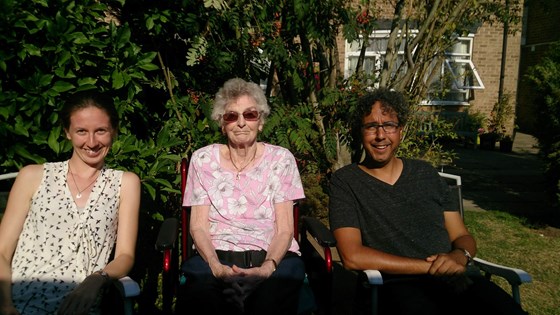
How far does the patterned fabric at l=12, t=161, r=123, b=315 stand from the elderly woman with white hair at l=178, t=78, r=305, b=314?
0.53 m

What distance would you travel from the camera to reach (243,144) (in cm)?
309

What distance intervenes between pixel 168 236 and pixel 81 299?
661mm

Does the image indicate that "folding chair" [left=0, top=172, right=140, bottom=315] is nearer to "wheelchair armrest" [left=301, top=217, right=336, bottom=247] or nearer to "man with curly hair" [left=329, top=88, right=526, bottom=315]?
"wheelchair armrest" [left=301, top=217, right=336, bottom=247]

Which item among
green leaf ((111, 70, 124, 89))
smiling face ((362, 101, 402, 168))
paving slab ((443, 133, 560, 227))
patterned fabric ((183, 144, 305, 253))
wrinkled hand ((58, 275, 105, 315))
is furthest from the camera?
paving slab ((443, 133, 560, 227))

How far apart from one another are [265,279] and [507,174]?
26.0 ft

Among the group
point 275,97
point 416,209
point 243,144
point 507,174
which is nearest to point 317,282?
point 416,209

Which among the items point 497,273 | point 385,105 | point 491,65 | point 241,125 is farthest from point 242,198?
point 491,65

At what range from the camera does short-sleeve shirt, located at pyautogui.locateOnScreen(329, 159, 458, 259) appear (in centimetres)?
284

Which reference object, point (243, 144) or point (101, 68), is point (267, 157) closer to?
point (243, 144)

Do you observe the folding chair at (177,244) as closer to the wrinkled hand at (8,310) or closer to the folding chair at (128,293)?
the folding chair at (128,293)

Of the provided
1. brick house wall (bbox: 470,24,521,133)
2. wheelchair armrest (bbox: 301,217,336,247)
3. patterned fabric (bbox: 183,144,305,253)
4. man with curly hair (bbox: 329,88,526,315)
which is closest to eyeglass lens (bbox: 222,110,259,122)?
patterned fabric (bbox: 183,144,305,253)

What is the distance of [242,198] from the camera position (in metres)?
3.06

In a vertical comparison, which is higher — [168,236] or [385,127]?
[385,127]

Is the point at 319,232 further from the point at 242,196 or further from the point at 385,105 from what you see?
the point at 385,105
